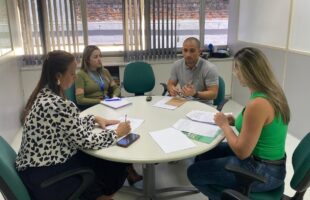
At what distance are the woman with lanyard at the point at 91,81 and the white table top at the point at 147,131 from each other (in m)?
0.52

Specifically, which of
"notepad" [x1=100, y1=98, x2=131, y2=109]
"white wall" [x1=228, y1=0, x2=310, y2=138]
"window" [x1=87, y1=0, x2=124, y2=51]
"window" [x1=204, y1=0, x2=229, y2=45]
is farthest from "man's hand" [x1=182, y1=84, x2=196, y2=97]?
"window" [x1=204, y1=0, x2=229, y2=45]

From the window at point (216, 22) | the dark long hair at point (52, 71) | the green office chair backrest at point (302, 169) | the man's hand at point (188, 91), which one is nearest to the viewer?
the green office chair backrest at point (302, 169)

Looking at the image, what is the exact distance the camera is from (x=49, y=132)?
4.75 feet

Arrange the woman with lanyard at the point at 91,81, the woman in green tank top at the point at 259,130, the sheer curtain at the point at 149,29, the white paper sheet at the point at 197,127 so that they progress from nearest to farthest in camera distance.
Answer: the woman in green tank top at the point at 259,130 < the white paper sheet at the point at 197,127 < the woman with lanyard at the point at 91,81 < the sheer curtain at the point at 149,29

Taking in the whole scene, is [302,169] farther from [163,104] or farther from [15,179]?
[15,179]

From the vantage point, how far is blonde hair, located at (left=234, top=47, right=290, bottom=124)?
1.44 meters

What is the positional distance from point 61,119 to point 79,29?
9.89 ft

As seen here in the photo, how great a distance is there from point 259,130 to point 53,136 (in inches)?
41.8

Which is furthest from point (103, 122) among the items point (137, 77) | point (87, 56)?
point (137, 77)

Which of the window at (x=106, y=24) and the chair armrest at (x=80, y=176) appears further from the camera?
the window at (x=106, y=24)

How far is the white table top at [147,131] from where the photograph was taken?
1467 millimetres

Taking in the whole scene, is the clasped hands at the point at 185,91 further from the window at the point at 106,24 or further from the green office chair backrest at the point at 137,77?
the window at the point at 106,24

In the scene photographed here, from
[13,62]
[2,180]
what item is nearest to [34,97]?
[2,180]

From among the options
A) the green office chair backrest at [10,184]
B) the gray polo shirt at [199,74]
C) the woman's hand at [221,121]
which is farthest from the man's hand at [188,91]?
the green office chair backrest at [10,184]
